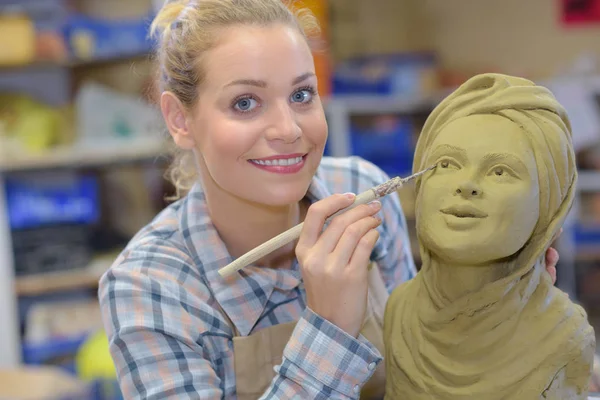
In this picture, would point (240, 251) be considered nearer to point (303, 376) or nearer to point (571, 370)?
point (303, 376)

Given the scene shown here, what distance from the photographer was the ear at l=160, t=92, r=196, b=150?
1393mm

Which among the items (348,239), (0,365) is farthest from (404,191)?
(348,239)

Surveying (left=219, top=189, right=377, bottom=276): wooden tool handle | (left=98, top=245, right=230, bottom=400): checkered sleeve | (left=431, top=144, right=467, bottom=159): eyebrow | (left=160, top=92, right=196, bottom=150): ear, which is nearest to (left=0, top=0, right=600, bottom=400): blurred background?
(left=160, top=92, right=196, bottom=150): ear

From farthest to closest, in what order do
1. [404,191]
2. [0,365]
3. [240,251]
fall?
1. [404,191]
2. [0,365]
3. [240,251]

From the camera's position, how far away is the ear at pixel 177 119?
139 centimetres

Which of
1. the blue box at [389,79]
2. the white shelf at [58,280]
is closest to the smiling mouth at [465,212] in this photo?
the white shelf at [58,280]

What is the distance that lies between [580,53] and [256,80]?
11.0ft

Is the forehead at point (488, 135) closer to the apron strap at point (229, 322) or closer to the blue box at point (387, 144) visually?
the apron strap at point (229, 322)

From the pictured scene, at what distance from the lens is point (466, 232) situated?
1.01 m

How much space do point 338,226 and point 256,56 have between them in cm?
34

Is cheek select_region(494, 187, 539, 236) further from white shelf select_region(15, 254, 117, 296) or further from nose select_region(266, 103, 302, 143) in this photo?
white shelf select_region(15, 254, 117, 296)

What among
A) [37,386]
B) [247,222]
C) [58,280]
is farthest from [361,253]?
[58,280]

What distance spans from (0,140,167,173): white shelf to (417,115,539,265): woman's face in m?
2.08

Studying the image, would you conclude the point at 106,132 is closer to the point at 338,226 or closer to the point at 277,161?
the point at 277,161
